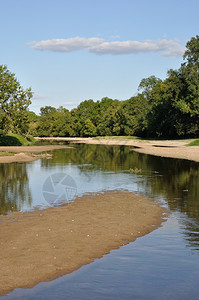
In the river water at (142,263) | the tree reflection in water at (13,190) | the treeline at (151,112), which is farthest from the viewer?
the treeline at (151,112)

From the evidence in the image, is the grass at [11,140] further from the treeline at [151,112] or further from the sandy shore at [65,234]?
the sandy shore at [65,234]

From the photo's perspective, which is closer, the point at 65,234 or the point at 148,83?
the point at 65,234

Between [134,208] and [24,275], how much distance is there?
34.5 ft

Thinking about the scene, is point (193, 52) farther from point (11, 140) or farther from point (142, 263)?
point (142, 263)

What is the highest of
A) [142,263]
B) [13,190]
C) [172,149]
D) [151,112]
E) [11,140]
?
[151,112]

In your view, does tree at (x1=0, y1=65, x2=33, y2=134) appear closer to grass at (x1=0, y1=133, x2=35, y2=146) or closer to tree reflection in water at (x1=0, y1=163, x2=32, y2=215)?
grass at (x1=0, y1=133, x2=35, y2=146)

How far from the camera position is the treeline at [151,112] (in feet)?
265

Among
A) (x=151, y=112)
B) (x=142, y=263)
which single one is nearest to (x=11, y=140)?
(x=151, y=112)

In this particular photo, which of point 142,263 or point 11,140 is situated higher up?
point 11,140

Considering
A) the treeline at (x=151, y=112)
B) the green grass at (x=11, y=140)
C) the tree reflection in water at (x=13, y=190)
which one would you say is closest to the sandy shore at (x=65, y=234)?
the tree reflection in water at (x=13, y=190)

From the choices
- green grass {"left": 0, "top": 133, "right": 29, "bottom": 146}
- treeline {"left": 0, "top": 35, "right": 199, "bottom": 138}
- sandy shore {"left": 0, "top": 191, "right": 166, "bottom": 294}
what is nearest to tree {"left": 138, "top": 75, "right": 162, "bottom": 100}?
treeline {"left": 0, "top": 35, "right": 199, "bottom": 138}

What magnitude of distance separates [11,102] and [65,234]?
62.6 metres

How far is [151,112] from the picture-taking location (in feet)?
408

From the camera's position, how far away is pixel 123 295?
954cm
